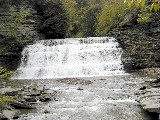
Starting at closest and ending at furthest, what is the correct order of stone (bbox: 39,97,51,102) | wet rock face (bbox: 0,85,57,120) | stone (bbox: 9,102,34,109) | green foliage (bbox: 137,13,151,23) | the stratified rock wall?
wet rock face (bbox: 0,85,57,120)
stone (bbox: 9,102,34,109)
stone (bbox: 39,97,51,102)
green foliage (bbox: 137,13,151,23)
the stratified rock wall

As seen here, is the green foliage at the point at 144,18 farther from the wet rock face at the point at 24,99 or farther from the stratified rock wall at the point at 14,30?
the wet rock face at the point at 24,99

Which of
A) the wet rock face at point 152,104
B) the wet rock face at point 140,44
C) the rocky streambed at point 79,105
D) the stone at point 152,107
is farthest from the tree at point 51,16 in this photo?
the stone at point 152,107

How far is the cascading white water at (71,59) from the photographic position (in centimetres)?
2650

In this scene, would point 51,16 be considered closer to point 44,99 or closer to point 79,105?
point 44,99

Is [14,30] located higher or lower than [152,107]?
higher

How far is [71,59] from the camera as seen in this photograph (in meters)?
28.4

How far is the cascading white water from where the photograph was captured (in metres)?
26.5

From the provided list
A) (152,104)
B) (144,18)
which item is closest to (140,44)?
(144,18)

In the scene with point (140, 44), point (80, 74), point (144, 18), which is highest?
point (144, 18)

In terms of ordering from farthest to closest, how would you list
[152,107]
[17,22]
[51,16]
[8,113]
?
[51,16]
[17,22]
[8,113]
[152,107]

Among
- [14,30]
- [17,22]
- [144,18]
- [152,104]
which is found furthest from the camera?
[17,22]

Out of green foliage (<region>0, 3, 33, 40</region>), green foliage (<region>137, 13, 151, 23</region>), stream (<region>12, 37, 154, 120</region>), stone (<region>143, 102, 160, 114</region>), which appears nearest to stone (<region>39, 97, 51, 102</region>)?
stream (<region>12, 37, 154, 120</region>)

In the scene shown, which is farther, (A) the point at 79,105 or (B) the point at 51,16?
(B) the point at 51,16

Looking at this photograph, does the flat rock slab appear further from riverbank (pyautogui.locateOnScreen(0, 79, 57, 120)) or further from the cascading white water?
the cascading white water
